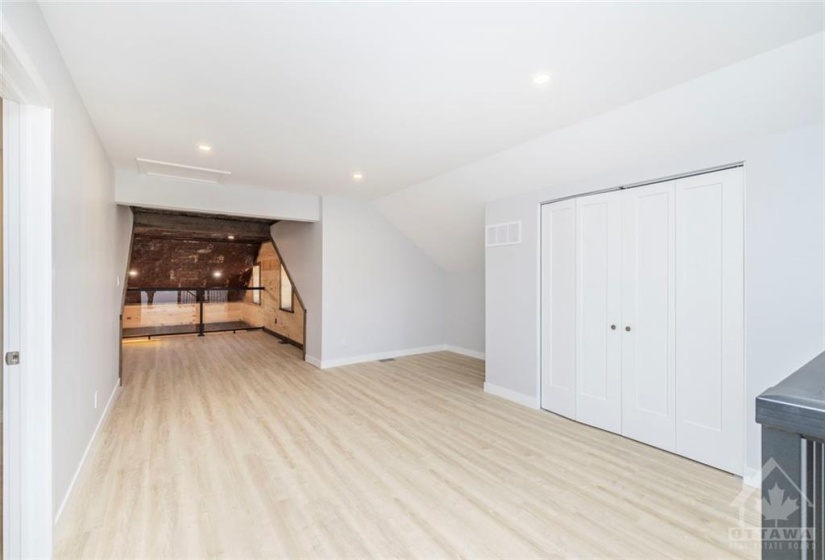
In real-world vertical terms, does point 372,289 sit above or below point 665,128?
below

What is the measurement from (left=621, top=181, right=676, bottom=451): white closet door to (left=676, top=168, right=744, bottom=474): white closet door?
0.06 meters

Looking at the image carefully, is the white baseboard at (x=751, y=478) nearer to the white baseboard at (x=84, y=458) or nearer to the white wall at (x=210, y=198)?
the white baseboard at (x=84, y=458)

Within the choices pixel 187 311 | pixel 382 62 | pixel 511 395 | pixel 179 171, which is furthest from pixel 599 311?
pixel 187 311

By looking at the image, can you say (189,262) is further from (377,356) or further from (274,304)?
(377,356)

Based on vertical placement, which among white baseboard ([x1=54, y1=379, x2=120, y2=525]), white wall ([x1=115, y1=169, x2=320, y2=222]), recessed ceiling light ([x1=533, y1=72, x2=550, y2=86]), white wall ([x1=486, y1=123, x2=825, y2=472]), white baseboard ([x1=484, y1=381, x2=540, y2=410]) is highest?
recessed ceiling light ([x1=533, y1=72, x2=550, y2=86])

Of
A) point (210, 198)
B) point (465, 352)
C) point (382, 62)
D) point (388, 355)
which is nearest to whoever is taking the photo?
point (382, 62)

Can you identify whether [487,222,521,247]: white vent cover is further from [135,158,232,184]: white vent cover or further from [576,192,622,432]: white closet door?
[135,158,232,184]: white vent cover

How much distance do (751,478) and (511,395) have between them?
6.80ft

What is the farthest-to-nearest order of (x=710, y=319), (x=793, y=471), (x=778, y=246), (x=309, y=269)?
(x=309, y=269) → (x=710, y=319) → (x=778, y=246) → (x=793, y=471)

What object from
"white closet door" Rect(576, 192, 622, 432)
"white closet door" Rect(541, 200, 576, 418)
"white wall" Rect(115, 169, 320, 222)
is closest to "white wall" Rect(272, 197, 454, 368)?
"white wall" Rect(115, 169, 320, 222)

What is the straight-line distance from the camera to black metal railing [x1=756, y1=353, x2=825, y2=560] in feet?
2.13

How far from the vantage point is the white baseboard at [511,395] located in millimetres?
3939

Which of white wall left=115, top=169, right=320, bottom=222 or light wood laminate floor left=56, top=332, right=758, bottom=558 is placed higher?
white wall left=115, top=169, right=320, bottom=222

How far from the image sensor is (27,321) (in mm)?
1691
